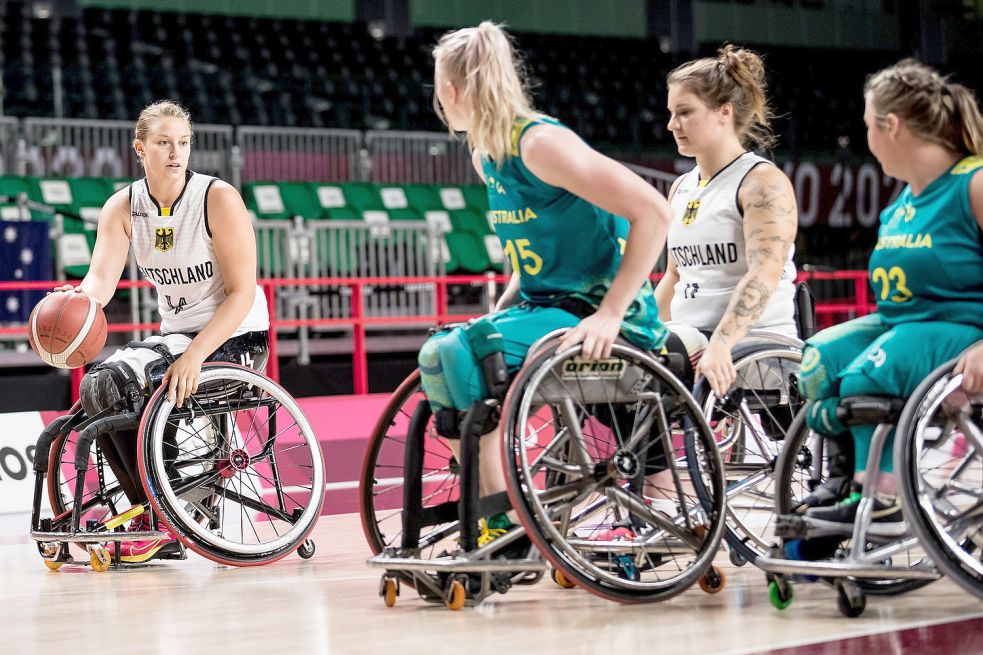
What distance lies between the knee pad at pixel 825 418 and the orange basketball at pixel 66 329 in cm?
194

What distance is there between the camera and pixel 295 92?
1238 centimetres

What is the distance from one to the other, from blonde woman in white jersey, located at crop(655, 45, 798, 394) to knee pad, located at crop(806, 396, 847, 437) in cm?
62

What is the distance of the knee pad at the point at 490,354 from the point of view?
2.45 m

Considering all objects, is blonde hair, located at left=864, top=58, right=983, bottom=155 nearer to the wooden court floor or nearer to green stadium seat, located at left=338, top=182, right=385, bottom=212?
the wooden court floor

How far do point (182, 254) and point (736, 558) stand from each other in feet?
5.62

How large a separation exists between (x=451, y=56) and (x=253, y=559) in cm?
152

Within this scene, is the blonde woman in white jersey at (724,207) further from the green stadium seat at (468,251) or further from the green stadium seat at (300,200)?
the green stadium seat at (300,200)

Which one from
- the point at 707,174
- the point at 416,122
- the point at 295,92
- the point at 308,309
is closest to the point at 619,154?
the point at 416,122

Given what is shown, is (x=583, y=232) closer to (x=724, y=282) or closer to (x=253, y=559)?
(x=724, y=282)

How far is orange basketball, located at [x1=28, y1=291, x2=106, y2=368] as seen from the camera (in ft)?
11.4

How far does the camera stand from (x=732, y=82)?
10.5ft

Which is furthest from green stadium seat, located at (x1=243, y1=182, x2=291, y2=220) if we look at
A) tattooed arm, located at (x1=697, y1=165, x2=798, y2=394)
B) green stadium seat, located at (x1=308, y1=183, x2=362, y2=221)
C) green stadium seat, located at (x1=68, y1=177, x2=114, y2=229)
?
tattooed arm, located at (x1=697, y1=165, x2=798, y2=394)

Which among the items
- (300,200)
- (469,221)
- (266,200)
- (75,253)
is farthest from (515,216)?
(469,221)

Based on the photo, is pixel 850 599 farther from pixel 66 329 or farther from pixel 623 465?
pixel 66 329
